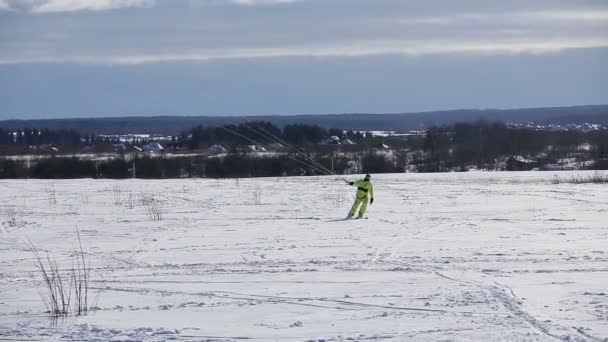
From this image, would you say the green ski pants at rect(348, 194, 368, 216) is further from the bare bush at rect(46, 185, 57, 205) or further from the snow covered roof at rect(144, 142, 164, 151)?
the snow covered roof at rect(144, 142, 164, 151)

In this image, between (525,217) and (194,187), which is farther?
(194,187)

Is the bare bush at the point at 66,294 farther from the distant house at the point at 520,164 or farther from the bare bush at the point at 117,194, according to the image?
the distant house at the point at 520,164

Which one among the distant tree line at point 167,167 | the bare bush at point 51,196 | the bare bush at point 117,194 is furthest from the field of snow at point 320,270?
the distant tree line at point 167,167

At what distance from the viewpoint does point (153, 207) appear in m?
27.0

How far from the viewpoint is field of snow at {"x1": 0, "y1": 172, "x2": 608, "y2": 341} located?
9719 mm

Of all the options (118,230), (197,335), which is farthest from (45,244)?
(197,335)

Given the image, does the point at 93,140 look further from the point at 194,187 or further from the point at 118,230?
the point at 118,230

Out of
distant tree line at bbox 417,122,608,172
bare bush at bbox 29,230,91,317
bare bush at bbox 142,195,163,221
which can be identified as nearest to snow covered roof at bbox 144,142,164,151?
distant tree line at bbox 417,122,608,172

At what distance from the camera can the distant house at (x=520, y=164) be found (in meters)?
76.7

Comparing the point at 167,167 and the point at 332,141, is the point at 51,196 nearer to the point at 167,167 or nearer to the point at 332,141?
the point at 167,167

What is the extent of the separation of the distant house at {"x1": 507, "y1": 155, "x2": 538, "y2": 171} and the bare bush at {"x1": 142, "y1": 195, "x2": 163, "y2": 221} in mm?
50226

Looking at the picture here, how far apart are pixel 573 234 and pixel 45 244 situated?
35.0 feet

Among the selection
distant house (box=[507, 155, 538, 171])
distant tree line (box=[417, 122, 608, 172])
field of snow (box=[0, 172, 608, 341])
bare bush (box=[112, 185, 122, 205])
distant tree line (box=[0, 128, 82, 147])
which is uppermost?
distant tree line (box=[0, 128, 82, 147])

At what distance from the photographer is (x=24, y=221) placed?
2325 centimetres
